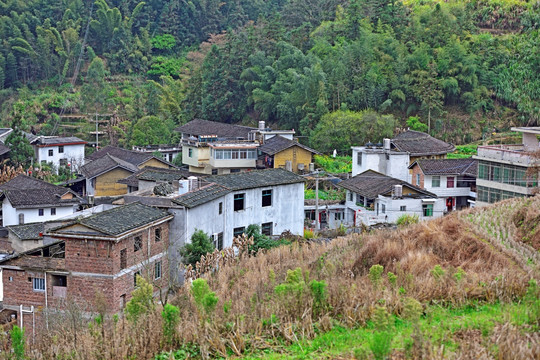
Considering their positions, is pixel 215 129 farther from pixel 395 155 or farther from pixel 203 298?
pixel 203 298

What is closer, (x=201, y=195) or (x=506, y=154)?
(x=201, y=195)

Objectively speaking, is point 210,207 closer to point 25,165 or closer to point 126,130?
point 25,165

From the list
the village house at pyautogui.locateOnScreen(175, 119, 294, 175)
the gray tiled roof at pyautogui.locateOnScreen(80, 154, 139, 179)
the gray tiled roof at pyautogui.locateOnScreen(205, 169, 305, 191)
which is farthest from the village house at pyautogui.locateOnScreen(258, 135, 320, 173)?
the gray tiled roof at pyautogui.locateOnScreen(205, 169, 305, 191)

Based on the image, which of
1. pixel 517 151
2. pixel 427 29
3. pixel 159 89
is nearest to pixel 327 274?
pixel 517 151

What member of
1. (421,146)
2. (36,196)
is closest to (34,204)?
(36,196)

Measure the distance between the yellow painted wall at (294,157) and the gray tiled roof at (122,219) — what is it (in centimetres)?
1355

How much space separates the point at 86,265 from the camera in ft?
41.6

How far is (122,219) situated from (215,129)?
62.0ft

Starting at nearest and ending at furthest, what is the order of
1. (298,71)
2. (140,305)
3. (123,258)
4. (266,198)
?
(140,305) → (123,258) → (266,198) → (298,71)

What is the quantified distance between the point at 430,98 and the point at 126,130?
15.7 metres

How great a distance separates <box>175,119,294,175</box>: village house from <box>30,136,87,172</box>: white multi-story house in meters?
5.25

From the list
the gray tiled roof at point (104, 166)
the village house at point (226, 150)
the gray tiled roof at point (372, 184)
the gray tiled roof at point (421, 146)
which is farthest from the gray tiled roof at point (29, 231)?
the gray tiled roof at point (421, 146)

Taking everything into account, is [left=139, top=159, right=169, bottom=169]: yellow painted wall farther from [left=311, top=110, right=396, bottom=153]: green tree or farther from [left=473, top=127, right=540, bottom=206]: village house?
[left=473, top=127, right=540, bottom=206]: village house

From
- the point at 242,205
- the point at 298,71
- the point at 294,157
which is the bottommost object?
the point at 242,205
